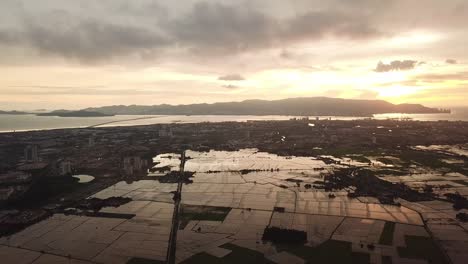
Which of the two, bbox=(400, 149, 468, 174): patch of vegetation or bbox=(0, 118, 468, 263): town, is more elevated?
bbox=(400, 149, 468, 174): patch of vegetation

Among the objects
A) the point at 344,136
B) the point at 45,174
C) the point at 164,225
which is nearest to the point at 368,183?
the point at 164,225

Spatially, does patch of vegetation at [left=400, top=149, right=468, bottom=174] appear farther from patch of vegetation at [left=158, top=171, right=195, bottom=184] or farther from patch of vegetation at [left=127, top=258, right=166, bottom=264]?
patch of vegetation at [left=127, top=258, right=166, bottom=264]

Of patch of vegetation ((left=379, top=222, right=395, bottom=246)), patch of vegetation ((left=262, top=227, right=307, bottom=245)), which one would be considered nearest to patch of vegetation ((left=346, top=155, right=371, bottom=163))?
patch of vegetation ((left=379, top=222, right=395, bottom=246))

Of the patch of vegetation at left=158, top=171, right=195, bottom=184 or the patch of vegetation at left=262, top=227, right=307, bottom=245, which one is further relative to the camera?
the patch of vegetation at left=158, top=171, right=195, bottom=184

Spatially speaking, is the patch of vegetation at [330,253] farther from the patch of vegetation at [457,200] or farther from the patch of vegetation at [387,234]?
the patch of vegetation at [457,200]

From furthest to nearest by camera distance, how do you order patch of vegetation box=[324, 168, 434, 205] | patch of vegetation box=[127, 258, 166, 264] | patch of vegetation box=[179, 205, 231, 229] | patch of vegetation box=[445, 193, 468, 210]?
1. patch of vegetation box=[324, 168, 434, 205]
2. patch of vegetation box=[445, 193, 468, 210]
3. patch of vegetation box=[179, 205, 231, 229]
4. patch of vegetation box=[127, 258, 166, 264]

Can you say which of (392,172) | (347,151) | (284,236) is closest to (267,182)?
(392,172)

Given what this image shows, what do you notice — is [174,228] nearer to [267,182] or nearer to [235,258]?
[235,258]
